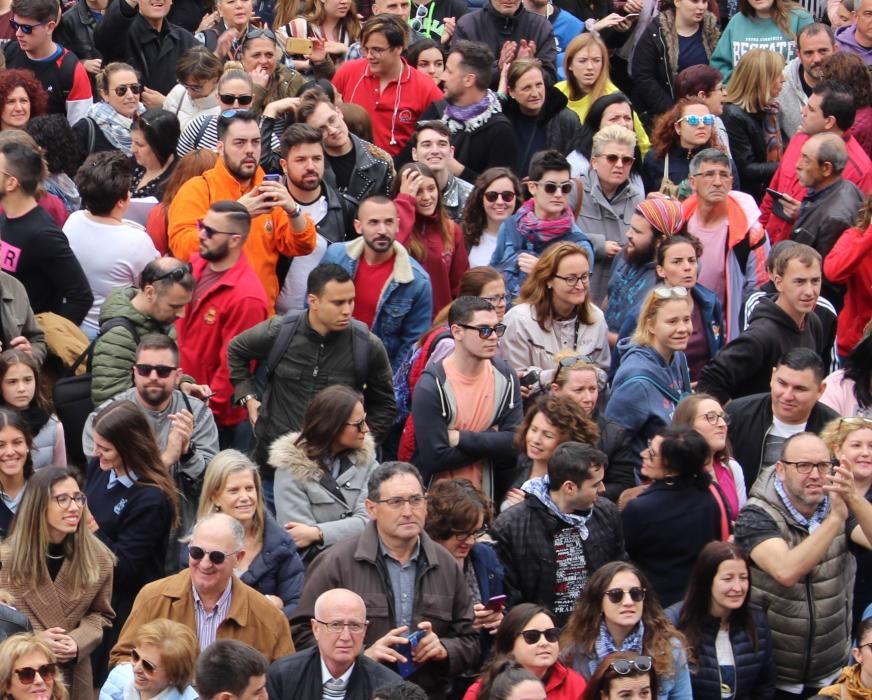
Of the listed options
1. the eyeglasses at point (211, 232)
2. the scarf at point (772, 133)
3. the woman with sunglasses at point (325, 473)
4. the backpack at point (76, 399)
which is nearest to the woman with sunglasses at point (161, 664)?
the woman with sunglasses at point (325, 473)

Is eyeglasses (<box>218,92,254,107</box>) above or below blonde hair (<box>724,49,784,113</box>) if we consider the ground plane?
above

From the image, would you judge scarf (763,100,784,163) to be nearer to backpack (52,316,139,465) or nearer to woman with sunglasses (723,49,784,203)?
woman with sunglasses (723,49,784,203)

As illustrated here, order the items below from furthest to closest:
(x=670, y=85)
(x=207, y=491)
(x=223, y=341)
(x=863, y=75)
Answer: (x=670, y=85), (x=863, y=75), (x=223, y=341), (x=207, y=491)

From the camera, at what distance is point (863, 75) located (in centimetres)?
1316

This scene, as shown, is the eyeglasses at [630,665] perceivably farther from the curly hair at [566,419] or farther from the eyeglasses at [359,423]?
the eyeglasses at [359,423]

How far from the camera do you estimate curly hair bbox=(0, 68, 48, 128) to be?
12.0m

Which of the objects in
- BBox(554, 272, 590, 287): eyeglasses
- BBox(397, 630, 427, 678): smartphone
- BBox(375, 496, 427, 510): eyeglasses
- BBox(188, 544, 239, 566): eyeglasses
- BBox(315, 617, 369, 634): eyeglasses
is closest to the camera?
BBox(315, 617, 369, 634): eyeglasses

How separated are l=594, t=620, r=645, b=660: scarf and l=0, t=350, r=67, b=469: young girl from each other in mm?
2752

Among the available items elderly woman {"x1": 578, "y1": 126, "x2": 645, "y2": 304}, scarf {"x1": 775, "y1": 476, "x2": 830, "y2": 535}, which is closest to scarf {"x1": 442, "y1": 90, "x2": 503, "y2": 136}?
elderly woman {"x1": 578, "y1": 126, "x2": 645, "y2": 304}

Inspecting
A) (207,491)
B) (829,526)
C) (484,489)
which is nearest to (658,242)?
(484,489)

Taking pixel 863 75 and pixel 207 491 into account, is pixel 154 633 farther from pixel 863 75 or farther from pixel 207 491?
pixel 863 75

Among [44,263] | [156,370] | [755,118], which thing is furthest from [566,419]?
[755,118]

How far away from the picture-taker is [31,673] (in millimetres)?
7836

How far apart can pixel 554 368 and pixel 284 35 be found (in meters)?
4.47
